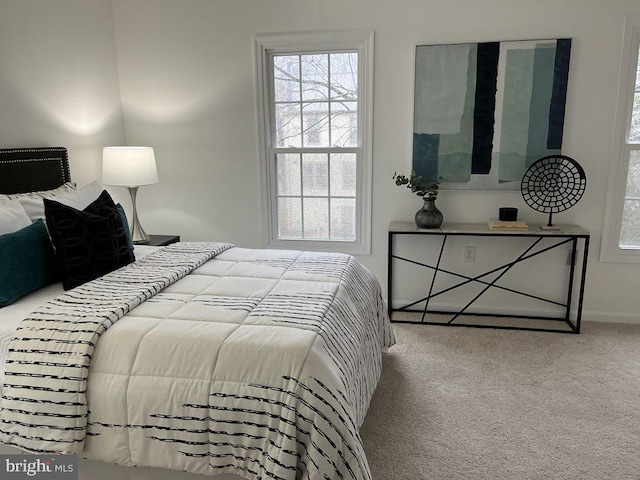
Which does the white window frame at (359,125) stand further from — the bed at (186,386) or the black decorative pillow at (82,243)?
the bed at (186,386)

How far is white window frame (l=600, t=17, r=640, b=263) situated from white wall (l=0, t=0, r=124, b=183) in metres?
3.66

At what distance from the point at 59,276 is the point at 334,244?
6.65ft

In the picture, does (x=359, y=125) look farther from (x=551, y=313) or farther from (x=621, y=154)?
(x=551, y=313)

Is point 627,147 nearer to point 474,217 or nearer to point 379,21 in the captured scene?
point 474,217

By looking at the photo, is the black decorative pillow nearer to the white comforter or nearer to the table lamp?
the white comforter

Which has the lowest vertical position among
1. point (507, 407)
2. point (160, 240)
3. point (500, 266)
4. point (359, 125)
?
point (507, 407)

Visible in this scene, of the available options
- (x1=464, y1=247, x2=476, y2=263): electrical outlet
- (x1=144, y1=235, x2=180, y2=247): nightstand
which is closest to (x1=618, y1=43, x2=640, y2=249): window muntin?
(x1=464, y1=247, x2=476, y2=263): electrical outlet

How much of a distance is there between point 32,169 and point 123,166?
0.57m

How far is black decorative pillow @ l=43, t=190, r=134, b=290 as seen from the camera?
220 centimetres

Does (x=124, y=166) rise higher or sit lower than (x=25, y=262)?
higher

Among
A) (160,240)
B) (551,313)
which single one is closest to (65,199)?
(160,240)

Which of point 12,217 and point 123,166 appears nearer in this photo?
point 12,217

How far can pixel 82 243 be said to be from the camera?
224 cm

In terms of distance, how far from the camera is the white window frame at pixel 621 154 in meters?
3.13
